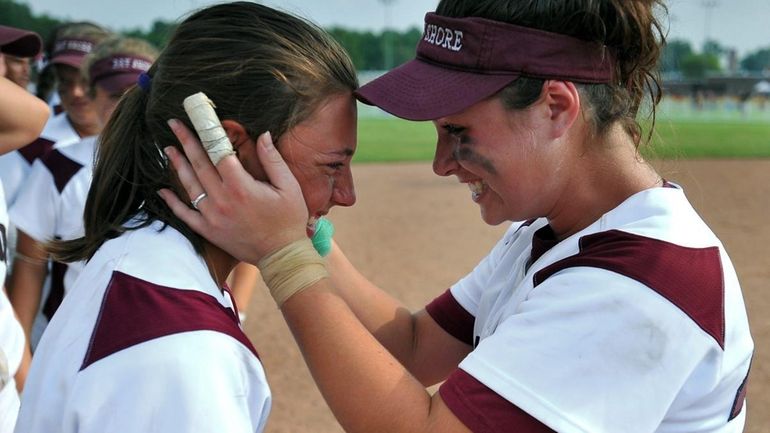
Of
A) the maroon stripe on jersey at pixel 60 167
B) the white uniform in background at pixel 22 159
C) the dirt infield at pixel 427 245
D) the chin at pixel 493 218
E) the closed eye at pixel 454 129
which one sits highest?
the closed eye at pixel 454 129

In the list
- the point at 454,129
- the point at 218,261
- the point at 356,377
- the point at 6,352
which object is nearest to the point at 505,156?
Result: the point at 454,129

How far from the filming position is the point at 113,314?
1.43 metres

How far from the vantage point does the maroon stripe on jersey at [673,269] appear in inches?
63.6

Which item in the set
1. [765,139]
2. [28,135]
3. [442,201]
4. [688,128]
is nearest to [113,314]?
[28,135]

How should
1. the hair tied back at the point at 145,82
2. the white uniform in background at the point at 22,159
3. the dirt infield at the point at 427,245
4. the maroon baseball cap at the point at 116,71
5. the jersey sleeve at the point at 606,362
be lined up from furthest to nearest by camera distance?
the dirt infield at the point at 427,245, the white uniform in background at the point at 22,159, the maroon baseball cap at the point at 116,71, the hair tied back at the point at 145,82, the jersey sleeve at the point at 606,362

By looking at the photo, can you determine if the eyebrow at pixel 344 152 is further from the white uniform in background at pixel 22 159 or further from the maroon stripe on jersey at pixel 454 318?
the white uniform in background at pixel 22 159

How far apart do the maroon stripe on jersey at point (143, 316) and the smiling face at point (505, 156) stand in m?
0.74

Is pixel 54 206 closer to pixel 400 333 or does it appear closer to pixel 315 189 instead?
pixel 400 333

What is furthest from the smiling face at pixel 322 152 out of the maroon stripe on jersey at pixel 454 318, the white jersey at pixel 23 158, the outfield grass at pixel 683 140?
the outfield grass at pixel 683 140

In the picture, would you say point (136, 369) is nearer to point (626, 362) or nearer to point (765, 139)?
point (626, 362)

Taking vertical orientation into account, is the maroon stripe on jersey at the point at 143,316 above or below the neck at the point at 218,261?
above

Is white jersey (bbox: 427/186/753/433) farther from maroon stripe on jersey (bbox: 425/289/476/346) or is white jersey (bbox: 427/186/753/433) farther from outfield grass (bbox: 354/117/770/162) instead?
outfield grass (bbox: 354/117/770/162)

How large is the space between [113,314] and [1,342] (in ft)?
3.94

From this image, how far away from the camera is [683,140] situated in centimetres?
2598
